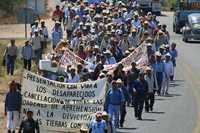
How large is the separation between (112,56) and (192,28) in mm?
20203

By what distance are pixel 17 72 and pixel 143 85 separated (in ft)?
48.8

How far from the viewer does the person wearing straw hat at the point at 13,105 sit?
A: 2091cm

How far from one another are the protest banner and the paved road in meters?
1.27

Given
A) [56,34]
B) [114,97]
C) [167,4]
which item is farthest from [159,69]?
[167,4]

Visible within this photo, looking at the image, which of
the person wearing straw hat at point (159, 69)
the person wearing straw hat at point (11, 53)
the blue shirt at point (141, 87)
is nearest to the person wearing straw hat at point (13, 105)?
the blue shirt at point (141, 87)

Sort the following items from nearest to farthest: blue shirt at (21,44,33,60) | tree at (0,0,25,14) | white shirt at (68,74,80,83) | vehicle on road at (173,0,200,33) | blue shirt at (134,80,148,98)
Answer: white shirt at (68,74,80,83)
blue shirt at (134,80,148,98)
blue shirt at (21,44,33,60)
vehicle on road at (173,0,200,33)
tree at (0,0,25,14)

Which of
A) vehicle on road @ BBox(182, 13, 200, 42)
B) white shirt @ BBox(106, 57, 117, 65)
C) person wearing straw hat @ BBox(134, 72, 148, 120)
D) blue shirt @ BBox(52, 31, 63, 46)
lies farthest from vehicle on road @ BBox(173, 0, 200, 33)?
person wearing straw hat @ BBox(134, 72, 148, 120)

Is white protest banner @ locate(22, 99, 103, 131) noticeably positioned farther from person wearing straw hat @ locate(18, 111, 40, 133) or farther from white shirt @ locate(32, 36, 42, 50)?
white shirt @ locate(32, 36, 42, 50)

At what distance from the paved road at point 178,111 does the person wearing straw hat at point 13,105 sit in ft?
9.62

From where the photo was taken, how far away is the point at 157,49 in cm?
3158

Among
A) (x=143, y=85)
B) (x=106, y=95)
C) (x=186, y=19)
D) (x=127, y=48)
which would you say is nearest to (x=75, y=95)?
(x=106, y=95)

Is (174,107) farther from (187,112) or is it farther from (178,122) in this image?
(178,122)

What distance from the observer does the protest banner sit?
21578 mm

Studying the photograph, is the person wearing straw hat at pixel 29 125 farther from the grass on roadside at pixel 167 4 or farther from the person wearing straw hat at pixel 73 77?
the grass on roadside at pixel 167 4
